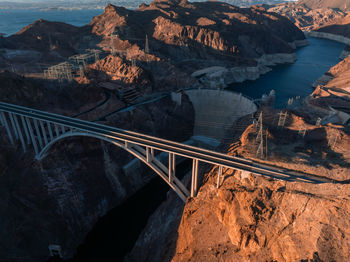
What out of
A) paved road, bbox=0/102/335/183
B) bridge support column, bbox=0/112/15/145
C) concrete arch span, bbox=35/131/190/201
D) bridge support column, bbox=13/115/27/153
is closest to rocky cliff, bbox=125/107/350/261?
paved road, bbox=0/102/335/183

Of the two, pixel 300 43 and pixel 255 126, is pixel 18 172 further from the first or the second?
pixel 300 43

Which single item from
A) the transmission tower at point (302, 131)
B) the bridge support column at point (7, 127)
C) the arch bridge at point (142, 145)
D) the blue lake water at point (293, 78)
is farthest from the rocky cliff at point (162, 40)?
the transmission tower at point (302, 131)

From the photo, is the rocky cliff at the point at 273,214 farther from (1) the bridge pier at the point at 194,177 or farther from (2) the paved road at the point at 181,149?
(2) the paved road at the point at 181,149

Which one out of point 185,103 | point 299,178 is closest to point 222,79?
point 185,103

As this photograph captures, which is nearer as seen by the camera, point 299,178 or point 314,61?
point 299,178

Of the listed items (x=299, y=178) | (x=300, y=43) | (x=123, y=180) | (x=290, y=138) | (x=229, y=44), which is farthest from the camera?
(x=300, y=43)

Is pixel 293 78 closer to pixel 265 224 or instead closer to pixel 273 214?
pixel 273 214

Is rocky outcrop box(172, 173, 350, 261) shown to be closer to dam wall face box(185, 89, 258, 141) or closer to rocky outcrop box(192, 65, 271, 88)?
dam wall face box(185, 89, 258, 141)
